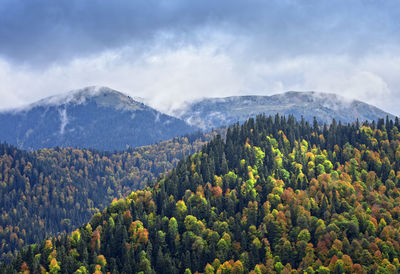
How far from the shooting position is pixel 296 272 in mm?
199375

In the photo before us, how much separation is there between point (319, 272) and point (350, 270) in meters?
13.1

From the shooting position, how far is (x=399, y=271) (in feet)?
654

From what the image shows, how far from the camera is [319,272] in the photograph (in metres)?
198

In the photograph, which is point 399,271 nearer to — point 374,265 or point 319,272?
point 374,265

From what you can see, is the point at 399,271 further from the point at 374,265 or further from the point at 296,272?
the point at 296,272

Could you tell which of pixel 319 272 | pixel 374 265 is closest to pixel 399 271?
pixel 374 265

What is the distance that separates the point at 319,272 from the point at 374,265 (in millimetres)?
23226

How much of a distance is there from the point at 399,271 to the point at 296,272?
4264 centimetres

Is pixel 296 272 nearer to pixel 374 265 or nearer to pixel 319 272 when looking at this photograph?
pixel 319 272

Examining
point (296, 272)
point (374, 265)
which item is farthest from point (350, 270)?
point (296, 272)

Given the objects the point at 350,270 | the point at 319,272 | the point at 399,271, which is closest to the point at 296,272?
the point at 319,272

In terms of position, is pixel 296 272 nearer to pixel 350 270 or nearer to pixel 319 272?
pixel 319 272

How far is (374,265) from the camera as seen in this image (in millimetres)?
199500

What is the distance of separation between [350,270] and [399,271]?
20.3m
